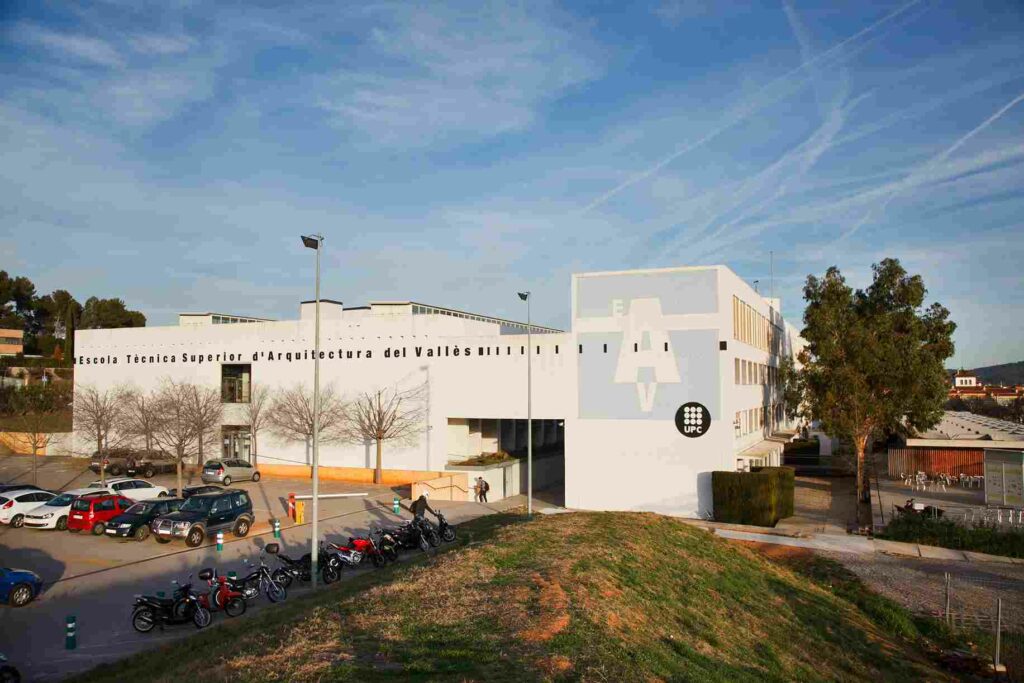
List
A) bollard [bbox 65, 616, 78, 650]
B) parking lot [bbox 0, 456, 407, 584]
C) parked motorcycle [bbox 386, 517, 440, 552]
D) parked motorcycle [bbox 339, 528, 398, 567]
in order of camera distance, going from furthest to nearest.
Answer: parked motorcycle [bbox 386, 517, 440, 552] → parking lot [bbox 0, 456, 407, 584] → parked motorcycle [bbox 339, 528, 398, 567] → bollard [bbox 65, 616, 78, 650]

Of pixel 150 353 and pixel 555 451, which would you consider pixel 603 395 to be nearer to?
pixel 555 451

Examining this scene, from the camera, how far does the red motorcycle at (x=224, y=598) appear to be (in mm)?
15250

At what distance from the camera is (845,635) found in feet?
50.6

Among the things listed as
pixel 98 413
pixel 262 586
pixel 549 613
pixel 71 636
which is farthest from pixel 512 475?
pixel 549 613

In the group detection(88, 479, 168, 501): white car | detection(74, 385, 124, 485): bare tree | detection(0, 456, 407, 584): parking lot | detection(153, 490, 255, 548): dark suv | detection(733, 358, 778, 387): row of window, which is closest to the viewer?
detection(0, 456, 407, 584): parking lot

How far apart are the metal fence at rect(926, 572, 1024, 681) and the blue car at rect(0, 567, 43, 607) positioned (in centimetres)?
2139

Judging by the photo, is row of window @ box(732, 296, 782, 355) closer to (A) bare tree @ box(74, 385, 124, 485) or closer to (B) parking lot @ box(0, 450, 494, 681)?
(B) parking lot @ box(0, 450, 494, 681)

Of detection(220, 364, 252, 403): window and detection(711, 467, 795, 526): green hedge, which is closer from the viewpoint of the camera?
detection(711, 467, 795, 526): green hedge

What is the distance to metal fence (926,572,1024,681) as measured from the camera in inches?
585

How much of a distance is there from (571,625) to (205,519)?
1666 centimetres

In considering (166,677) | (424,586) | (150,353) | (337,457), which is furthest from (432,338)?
(166,677)

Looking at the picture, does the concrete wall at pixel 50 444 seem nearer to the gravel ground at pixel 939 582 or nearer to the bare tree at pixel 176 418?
the bare tree at pixel 176 418

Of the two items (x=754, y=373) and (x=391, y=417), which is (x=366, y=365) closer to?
(x=391, y=417)

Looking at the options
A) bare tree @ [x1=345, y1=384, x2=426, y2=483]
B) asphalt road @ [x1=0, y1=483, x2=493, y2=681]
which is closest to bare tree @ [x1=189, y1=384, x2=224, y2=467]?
bare tree @ [x1=345, y1=384, x2=426, y2=483]
